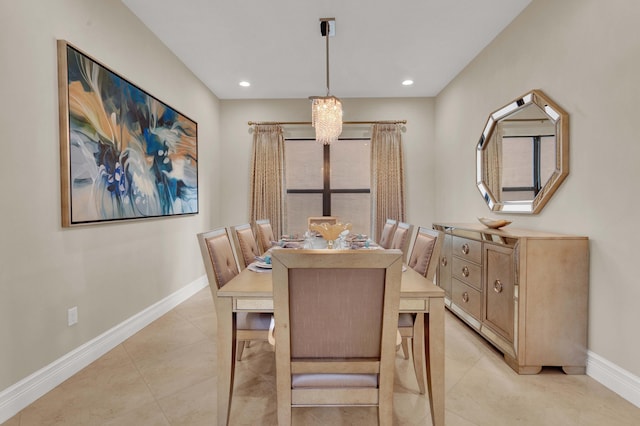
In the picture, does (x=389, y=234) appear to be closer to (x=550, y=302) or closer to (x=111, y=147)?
(x=550, y=302)

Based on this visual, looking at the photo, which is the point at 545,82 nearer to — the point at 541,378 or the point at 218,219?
the point at 541,378


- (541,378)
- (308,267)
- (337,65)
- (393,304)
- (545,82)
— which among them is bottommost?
(541,378)

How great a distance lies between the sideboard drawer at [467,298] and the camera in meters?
2.39

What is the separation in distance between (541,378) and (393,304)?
5.47 ft

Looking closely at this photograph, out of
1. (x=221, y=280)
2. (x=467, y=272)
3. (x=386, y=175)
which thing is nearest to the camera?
(x=221, y=280)

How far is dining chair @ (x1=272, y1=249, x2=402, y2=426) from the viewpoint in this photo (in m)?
0.97

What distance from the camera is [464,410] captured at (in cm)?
158

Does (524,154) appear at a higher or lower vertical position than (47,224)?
higher

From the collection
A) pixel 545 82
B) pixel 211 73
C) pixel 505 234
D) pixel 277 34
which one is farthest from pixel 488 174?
pixel 211 73

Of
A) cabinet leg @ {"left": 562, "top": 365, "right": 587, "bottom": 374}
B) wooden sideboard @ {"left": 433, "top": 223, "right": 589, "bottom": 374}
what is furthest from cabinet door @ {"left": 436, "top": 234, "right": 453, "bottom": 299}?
cabinet leg @ {"left": 562, "top": 365, "right": 587, "bottom": 374}

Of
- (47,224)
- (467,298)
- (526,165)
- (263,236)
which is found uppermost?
(526,165)

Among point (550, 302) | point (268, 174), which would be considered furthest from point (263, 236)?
point (550, 302)

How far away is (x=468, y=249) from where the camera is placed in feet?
8.23

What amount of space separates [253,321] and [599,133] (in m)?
2.47
